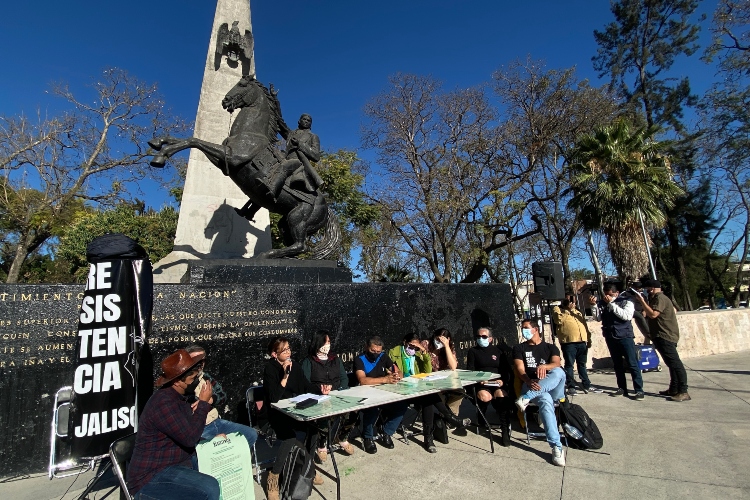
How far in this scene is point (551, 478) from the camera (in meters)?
3.72

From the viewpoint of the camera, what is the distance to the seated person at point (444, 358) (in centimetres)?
513

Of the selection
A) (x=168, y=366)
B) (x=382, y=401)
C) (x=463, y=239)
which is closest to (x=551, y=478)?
(x=382, y=401)

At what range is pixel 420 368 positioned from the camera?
211 inches

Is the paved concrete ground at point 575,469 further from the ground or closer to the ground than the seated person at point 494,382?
closer to the ground

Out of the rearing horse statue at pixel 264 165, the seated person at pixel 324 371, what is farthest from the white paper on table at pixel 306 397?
the rearing horse statue at pixel 264 165

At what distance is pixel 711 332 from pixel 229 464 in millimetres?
→ 12876

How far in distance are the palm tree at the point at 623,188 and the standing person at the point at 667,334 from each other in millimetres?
9978

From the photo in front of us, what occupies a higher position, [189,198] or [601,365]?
[189,198]

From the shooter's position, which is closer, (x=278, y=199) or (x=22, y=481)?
(x=22, y=481)

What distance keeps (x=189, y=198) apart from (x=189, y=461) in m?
8.10

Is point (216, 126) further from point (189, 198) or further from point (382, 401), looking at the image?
point (382, 401)

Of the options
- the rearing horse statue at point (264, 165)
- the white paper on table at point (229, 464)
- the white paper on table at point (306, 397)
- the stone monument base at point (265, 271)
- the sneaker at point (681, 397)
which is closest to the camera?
the white paper on table at point (229, 464)

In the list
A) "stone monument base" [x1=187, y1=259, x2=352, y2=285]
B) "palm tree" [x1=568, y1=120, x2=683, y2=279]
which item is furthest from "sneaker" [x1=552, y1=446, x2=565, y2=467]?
"palm tree" [x1=568, y1=120, x2=683, y2=279]

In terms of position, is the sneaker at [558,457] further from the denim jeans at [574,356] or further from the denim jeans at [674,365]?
the denim jeans at [574,356]
